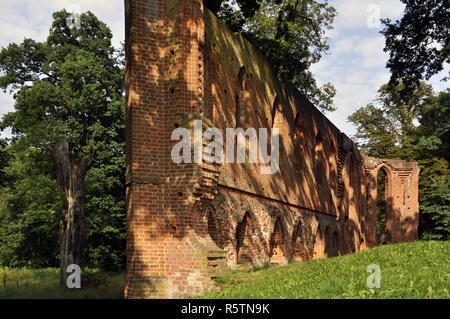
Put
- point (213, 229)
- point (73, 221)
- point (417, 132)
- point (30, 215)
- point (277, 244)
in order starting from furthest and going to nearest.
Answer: point (417, 132)
point (30, 215)
point (73, 221)
point (277, 244)
point (213, 229)

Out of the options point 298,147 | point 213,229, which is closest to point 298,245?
point 298,147

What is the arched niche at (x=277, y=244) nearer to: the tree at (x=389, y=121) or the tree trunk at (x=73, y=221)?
the tree trunk at (x=73, y=221)

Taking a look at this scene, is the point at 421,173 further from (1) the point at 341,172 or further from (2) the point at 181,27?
(2) the point at 181,27

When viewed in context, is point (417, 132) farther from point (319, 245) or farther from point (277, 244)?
point (277, 244)

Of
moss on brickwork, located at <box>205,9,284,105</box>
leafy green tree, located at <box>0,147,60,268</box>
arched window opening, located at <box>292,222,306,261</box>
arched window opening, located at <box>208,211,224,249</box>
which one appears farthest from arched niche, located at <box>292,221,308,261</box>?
leafy green tree, located at <box>0,147,60,268</box>

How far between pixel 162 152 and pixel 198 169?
0.96m

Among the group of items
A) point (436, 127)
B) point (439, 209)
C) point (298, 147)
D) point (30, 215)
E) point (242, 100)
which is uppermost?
point (436, 127)

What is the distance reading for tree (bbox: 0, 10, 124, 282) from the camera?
2380 cm

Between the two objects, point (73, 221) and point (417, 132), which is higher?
point (417, 132)

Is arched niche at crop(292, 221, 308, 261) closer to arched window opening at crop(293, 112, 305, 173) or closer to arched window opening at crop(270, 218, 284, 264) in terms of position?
arched window opening at crop(270, 218, 284, 264)

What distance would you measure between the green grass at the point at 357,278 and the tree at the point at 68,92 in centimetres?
1191

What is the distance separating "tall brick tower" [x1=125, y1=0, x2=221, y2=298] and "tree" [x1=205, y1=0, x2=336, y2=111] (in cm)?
806

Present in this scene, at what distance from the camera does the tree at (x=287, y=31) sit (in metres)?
22.9

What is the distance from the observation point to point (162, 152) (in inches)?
449
